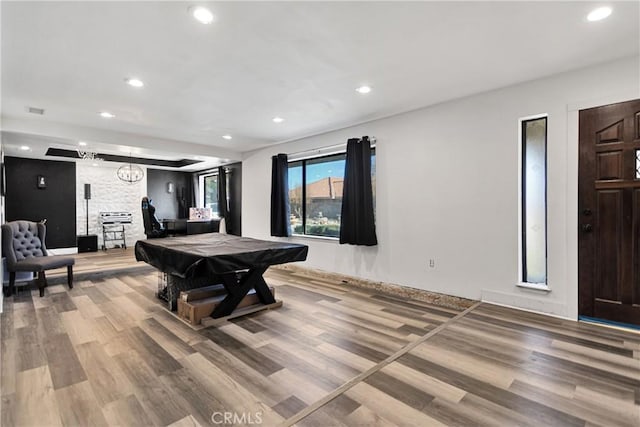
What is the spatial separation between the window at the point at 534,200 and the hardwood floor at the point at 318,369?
0.53 metres

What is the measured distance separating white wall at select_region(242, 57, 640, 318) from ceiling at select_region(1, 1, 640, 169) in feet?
0.69

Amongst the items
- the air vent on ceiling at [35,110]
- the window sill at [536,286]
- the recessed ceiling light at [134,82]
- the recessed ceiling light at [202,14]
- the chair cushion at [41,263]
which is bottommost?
the window sill at [536,286]

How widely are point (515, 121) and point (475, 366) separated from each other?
2524 mm

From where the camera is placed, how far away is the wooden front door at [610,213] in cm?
273

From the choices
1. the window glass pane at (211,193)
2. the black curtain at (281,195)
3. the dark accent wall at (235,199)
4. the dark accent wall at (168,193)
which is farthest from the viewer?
the dark accent wall at (168,193)

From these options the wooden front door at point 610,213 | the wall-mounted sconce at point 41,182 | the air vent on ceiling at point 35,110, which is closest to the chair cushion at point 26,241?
the air vent on ceiling at point 35,110

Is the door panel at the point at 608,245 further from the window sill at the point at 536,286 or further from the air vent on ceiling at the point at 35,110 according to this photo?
the air vent on ceiling at the point at 35,110

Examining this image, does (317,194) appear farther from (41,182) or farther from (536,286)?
(41,182)

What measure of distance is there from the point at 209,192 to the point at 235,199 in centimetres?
204

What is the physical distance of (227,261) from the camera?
2.97m

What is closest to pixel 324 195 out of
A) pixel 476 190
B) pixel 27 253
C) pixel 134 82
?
pixel 476 190

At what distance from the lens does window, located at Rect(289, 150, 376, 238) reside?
5.32 metres

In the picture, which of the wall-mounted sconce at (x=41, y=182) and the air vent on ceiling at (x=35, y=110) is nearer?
the air vent on ceiling at (x=35, y=110)

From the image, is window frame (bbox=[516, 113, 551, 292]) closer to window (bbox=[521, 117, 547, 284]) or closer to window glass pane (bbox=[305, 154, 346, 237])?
window (bbox=[521, 117, 547, 284])
